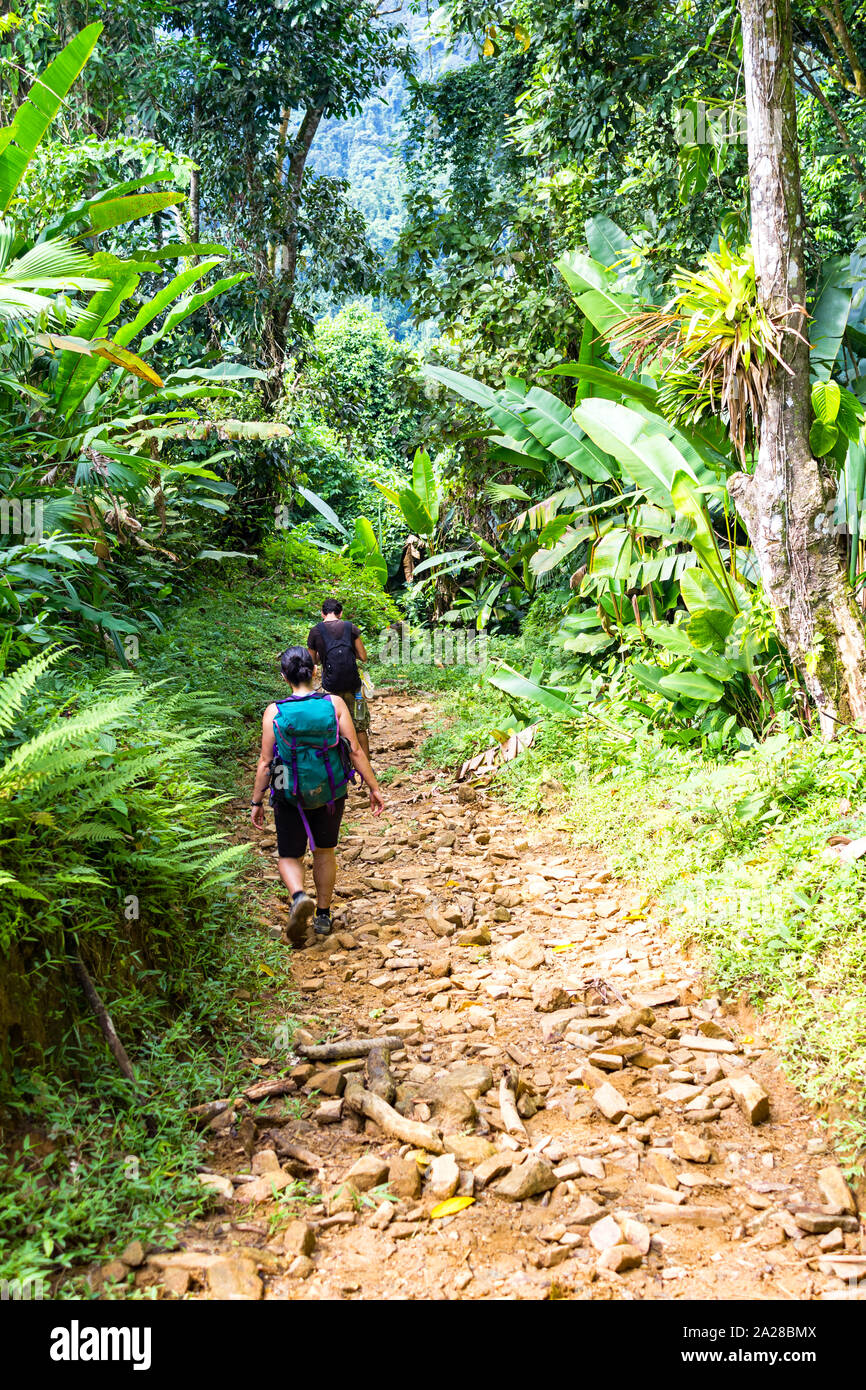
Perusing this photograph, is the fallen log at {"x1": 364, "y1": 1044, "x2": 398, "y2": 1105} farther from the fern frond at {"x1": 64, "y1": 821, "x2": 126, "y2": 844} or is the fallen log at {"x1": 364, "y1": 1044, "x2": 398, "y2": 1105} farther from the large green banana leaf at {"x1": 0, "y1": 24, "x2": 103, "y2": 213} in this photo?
the large green banana leaf at {"x1": 0, "y1": 24, "x2": 103, "y2": 213}

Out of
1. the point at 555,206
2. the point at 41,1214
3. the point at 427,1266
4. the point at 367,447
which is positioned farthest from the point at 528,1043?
the point at 367,447

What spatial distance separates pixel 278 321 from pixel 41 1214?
41.1ft

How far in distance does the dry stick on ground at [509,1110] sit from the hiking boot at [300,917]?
53.5 inches

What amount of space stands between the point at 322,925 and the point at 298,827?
1.75 ft

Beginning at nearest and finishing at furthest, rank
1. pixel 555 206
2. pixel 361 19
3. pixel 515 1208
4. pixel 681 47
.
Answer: pixel 515 1208, pixel 681 47, pixel 555 206, pixel 361 19

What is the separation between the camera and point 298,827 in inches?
185

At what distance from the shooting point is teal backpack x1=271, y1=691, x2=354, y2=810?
14.9ft

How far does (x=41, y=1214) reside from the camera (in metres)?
2.43

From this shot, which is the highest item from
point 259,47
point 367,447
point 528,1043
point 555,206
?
point 259,47

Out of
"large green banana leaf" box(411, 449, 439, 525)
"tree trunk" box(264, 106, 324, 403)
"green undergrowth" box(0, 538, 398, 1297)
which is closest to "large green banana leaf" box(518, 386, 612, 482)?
"green undergrowth" box(0, 538, 398, 1297)

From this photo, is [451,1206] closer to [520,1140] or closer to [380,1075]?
[520,1140]

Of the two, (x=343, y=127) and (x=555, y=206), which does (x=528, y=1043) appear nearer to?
(x=555, y=206)

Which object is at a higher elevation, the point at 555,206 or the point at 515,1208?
the point at 555,206

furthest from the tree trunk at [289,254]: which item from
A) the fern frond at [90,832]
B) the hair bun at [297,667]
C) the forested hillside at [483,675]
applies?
the fern frond at [90,832]
